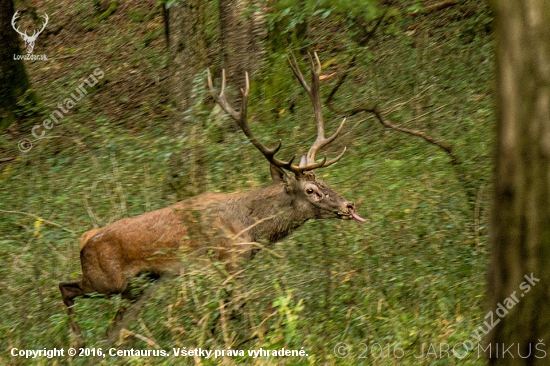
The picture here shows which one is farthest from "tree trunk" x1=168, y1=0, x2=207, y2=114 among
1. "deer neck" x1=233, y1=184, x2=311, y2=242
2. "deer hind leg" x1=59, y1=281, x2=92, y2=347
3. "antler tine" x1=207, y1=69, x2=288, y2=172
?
"deer hind leg" x1=59, y1=281, x2=92, y2=347

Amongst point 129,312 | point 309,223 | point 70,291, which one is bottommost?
point 129,312

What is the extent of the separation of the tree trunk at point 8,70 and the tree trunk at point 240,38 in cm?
521

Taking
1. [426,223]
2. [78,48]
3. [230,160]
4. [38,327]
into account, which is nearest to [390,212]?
[426,223]

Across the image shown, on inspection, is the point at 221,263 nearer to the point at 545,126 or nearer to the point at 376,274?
the point at 376,274

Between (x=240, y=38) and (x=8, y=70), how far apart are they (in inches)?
224

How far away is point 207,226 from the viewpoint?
25.4 ft

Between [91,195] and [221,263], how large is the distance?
4280 millimetres

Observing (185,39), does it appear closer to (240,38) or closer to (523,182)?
(240,38)

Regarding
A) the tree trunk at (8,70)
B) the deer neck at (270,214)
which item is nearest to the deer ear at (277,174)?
the deer neck at (270,214)

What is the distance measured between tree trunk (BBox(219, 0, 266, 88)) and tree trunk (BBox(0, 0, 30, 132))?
205 inches

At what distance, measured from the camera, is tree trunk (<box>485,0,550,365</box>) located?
4.09m

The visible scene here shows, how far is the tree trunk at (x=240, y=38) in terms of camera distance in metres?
12.8

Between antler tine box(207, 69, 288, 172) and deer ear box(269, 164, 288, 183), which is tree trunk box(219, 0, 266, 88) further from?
antler tine box(207, 69, 288, 172)

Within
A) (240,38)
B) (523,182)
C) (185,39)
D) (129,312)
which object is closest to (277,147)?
(129,312)
